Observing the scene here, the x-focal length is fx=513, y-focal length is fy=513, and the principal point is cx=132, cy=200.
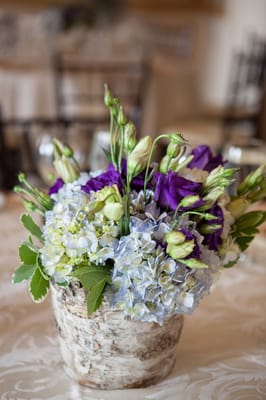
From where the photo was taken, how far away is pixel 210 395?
61cm

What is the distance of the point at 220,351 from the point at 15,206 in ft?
2.32

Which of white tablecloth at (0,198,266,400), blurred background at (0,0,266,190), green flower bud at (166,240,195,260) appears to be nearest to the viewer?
green flower bud at (166,240,195,260)

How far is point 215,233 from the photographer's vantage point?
578mm

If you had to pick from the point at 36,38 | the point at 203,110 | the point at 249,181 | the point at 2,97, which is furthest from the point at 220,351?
the point at 36,38

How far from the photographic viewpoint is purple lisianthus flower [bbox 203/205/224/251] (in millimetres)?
575

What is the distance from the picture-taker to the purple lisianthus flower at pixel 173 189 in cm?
52

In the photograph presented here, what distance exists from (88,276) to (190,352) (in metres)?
0.25

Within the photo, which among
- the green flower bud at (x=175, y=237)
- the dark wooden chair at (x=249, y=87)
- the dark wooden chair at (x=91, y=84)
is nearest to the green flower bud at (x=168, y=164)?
the green flower bud at (x=175, y=237)

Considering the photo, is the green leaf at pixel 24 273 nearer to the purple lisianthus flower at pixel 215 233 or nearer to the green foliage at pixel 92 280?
the green foliage at pixel 92 280

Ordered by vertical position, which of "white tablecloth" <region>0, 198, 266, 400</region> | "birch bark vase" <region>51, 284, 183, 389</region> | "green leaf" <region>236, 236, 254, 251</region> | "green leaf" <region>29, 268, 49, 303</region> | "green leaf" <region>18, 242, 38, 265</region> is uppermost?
"green leaf" <region>18, 242, 38, 265</region>

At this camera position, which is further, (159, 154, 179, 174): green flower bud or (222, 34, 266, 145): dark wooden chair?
(222, 34, 266, 145): dark wooden chair

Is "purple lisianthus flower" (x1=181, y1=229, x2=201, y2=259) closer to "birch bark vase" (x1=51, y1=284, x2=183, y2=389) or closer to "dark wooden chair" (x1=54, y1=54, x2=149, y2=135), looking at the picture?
"birch bark vase" (x1=51, y1=284, x2=183, y2=389)

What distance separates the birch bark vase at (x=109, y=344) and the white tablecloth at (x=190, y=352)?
0.06 ft

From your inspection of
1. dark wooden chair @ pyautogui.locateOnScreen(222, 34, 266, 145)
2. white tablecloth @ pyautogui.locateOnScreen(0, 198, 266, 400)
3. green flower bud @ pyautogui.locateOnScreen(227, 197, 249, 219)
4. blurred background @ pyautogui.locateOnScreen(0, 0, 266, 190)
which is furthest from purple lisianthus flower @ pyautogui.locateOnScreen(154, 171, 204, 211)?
dark wooden chair @ pyautogui.locateOnScreen(222, 34, 266, 145)
